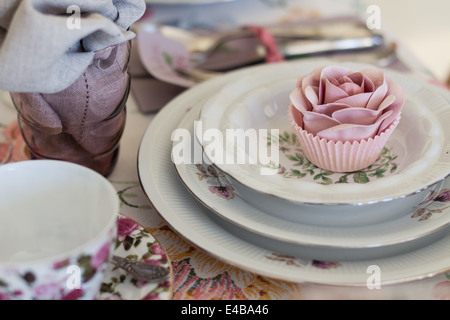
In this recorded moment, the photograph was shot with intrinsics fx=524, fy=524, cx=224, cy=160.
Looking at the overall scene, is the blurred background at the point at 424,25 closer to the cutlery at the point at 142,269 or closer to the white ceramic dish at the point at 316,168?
the white ceramic dish at the point at 316,168

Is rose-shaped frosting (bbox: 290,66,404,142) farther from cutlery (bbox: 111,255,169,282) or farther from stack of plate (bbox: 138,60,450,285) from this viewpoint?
cutlery (bbox: 111,255,169,282)

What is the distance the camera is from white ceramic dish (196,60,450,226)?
38 centimetres

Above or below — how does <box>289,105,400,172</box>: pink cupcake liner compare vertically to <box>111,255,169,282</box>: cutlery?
above

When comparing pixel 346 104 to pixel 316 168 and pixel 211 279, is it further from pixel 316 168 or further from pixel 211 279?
pixel 211 279

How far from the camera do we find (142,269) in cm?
36

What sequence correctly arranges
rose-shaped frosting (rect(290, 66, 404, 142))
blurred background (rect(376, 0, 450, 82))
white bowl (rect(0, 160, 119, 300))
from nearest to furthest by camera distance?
white bowl (rect(0, 160, 119, 300)) < rose-shaped frosting (rect(290, 66, 404, 142)) < blurred background (rect(376, 0, 450, 82))

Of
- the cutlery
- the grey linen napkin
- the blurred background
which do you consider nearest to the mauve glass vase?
the grey linen napkin

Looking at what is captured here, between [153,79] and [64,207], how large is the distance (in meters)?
0.31

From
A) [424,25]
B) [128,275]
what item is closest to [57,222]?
[128,275]

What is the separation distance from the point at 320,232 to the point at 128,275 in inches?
5.5

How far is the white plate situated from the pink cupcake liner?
8 cm
